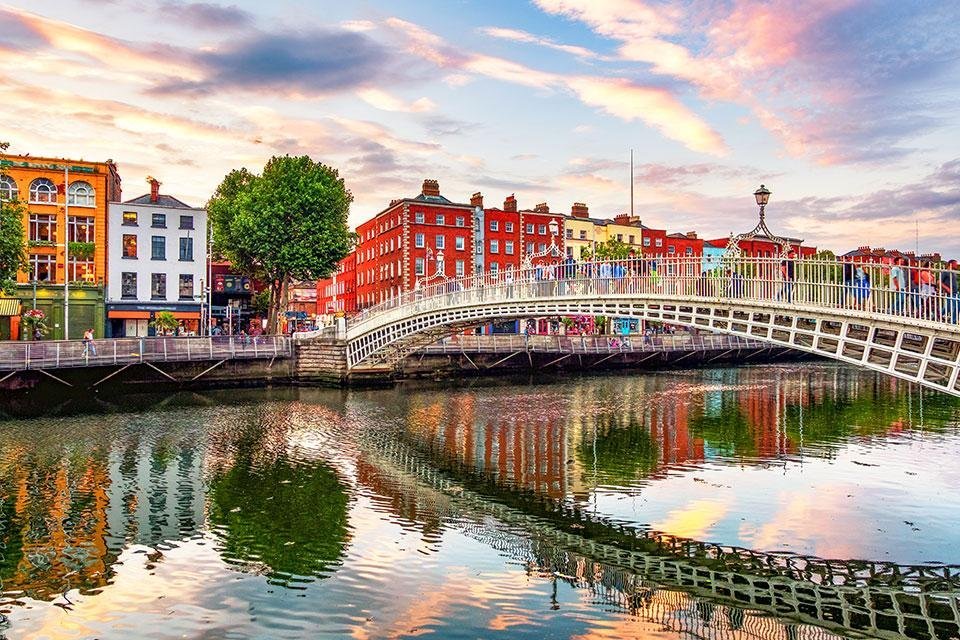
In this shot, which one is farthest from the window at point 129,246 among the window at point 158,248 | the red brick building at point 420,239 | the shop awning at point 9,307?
the red brick building at point 420,239

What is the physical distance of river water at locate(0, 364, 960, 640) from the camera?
11977 mm

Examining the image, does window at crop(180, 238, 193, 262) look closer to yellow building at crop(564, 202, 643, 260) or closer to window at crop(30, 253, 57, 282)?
window at crop(30, 253, 57, 282)

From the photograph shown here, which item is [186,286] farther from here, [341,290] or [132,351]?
[341,290]

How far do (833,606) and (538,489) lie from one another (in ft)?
31.1

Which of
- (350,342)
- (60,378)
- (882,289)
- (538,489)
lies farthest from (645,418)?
(60,378)

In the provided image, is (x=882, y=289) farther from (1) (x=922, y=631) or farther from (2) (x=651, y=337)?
(2) (x=651, y=337)

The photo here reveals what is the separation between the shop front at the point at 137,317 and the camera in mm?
53844

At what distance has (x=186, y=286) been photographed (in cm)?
5684

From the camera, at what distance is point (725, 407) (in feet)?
123

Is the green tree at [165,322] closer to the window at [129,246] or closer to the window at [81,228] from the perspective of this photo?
the window at [129,246]

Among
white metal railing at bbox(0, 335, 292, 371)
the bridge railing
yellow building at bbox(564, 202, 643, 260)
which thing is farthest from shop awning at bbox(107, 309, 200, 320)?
yellow building at bbox(564, 202, 643, 260)

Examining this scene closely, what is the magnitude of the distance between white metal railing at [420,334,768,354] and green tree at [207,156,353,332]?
11377 millimetres

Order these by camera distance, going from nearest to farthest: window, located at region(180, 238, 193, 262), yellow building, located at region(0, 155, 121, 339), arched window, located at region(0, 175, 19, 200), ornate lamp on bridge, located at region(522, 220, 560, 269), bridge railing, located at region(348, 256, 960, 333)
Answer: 1. bridge railing, located at region(348, 256, 960, 333)
2. ornate lamp on bridge, located at region(522, 220, 560, 269)
3. arched window, located at region(0, 175, 19, 200)
4. yellow building, located at region(0, 155, 121, 339)
5. window, located at region(180, 238, 193, 262)

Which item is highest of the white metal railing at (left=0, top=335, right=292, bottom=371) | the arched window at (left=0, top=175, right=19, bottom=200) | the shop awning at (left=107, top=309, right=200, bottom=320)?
the arched window at (left=0, top=175, right=19, bottom=200)
